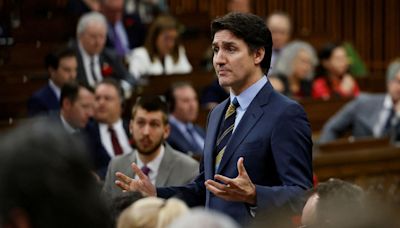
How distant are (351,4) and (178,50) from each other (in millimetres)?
4271

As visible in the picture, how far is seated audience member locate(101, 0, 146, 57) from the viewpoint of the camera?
827 cm

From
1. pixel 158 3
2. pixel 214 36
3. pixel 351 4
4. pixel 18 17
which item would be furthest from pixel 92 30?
pixel 351 4

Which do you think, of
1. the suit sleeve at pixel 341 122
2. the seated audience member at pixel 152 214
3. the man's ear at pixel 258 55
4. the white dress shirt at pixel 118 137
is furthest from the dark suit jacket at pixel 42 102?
the seated audience member at pixel 152 214

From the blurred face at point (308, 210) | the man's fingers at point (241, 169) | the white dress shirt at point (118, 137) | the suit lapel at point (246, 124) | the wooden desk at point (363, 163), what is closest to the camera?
the blurred face at point (308, 210)

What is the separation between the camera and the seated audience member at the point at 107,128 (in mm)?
5887

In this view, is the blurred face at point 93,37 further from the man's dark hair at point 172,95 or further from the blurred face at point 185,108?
the blurred face at point 185,108

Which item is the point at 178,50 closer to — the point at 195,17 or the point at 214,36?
the point at 195,17

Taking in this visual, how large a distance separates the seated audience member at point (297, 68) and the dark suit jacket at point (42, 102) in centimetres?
243

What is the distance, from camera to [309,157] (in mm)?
3336

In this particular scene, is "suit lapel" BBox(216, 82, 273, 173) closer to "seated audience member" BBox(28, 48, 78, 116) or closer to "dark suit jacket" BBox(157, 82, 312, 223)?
"dark suit jacket" BBox(157, 82, 312, 223)

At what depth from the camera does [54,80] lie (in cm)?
681

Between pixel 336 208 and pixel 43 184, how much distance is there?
53 cm

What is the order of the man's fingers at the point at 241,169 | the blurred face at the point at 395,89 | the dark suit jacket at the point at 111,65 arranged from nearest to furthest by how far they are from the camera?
the man's fingers at the point at 241,169 → the blurred face at the point at 395,89 → the dark suit jacket at the point at 111,65

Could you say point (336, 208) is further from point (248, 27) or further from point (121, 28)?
point (121, 28)
